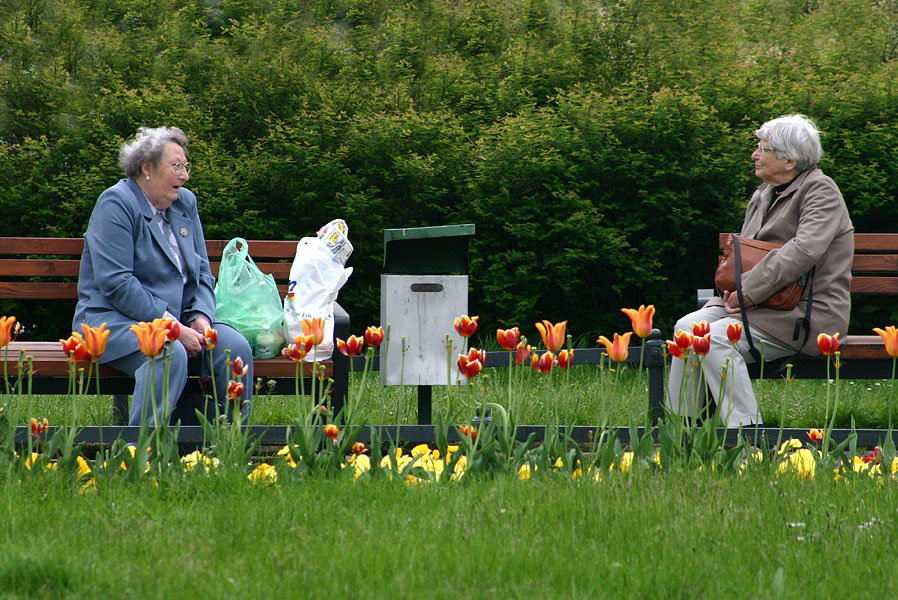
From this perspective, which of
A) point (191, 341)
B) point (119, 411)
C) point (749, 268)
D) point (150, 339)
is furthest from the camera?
point (119, 411)

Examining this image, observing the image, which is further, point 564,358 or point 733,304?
point 733,304

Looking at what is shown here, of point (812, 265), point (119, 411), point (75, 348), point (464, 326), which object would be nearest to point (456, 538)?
point (464, 326)

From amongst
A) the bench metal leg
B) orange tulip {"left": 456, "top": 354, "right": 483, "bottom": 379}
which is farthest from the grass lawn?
the bench metal leg

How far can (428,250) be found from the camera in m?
4.22

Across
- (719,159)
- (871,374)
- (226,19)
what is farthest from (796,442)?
(226,19)

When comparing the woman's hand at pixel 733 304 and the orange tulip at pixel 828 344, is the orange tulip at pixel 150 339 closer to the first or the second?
the orange tulip at pixel 828 344

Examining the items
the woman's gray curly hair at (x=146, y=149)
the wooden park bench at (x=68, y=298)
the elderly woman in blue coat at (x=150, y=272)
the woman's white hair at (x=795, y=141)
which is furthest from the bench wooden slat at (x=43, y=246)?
the woman's white hair at (x=795, y=141)

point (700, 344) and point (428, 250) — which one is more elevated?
point (428, 250)

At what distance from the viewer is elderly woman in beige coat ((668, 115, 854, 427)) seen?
14.2ft

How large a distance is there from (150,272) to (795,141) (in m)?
2.94

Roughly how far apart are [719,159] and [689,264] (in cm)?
81

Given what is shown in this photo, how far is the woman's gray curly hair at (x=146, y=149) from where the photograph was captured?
4242 mm

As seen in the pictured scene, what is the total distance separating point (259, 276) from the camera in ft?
14.9

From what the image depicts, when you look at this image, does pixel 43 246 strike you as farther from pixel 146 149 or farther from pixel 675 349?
pixel 675 349
